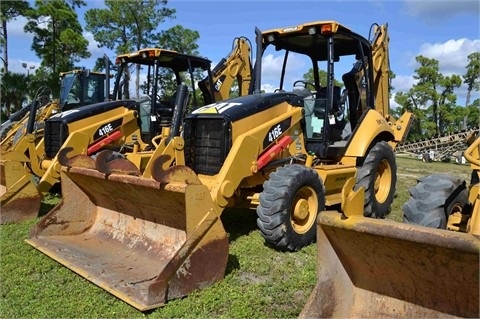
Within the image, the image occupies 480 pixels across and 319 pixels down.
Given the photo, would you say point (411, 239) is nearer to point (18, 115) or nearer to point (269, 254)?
point (269, 254)

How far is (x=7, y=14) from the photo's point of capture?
25078 mm

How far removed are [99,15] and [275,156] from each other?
2628 cm

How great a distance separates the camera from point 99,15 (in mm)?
28938

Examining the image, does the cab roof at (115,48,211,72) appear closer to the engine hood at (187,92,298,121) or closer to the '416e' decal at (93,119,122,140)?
the '416e' decal at (93,119,122,140)

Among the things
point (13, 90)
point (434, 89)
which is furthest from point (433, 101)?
point (13, 90)

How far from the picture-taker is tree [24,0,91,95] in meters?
25.9

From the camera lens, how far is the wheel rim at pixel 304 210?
211 inches

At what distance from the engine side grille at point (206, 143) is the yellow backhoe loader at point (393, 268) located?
7.59 feet

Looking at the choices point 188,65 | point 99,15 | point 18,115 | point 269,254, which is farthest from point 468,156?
point 99,15

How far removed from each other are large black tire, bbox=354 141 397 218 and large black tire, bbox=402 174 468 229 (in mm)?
1970

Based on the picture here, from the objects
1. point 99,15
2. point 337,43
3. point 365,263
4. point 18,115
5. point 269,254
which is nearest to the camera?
point 365,263

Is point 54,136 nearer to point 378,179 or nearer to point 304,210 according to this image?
point 304,210

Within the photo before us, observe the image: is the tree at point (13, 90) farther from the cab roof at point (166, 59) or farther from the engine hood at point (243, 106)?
the engine hood at point (243, 106)

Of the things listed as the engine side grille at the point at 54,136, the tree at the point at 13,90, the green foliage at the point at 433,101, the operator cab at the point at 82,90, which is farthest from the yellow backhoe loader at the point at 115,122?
the green foliage at the point at 433,101
